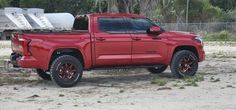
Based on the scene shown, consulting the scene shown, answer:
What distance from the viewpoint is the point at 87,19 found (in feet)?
44.0

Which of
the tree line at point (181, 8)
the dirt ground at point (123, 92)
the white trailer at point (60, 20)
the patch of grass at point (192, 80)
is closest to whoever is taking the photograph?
the dirt ground at point (123, 92)

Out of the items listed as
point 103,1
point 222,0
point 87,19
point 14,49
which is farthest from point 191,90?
point 222,0

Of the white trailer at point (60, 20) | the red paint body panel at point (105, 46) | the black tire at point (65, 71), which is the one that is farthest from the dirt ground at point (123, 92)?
the white trailer at point (60, 20)

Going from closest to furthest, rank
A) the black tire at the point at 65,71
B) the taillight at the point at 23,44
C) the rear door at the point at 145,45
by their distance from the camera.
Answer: the taillight at the point at 23,44
the black tire at the point at 65,71
the rear door at the point at 145,45

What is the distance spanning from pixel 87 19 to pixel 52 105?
3.87 meters

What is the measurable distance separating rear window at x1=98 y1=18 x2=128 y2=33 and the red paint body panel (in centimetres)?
15

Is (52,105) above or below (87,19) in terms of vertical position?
below

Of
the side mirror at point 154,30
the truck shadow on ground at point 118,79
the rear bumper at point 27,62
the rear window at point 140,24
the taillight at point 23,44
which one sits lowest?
the truck shadow on ground at point 118,79

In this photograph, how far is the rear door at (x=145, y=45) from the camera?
13.6 meters

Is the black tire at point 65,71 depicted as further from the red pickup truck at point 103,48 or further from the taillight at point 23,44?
the taillight at point 23,44

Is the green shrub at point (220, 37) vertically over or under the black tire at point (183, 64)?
under

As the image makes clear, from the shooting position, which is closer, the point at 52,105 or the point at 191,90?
the point at 52,105

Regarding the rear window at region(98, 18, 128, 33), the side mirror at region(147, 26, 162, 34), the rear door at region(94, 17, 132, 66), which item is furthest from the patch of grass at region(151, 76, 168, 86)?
the rear window at region(98, 18, 128, 33)

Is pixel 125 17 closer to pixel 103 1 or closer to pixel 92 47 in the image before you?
pixel 92 47
